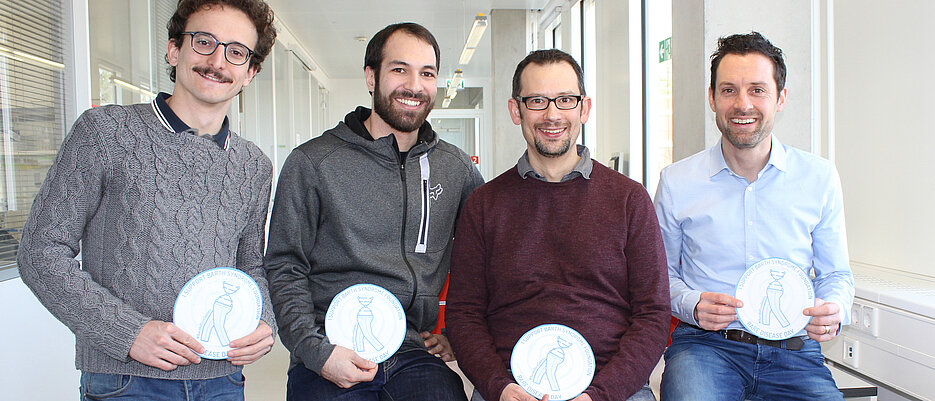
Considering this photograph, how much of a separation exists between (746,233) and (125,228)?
1.92m

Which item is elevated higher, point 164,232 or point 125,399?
point 164,232

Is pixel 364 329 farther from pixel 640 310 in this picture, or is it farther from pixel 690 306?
pixel 690 306

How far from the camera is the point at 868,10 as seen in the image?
286 centimetres

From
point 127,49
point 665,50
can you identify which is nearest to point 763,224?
point 665,50

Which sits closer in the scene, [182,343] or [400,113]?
[182,343]

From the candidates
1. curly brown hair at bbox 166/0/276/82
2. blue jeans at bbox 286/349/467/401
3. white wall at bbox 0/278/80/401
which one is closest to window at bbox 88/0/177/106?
white wall at bbox 0/278/80/401

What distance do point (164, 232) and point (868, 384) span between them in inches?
95.9

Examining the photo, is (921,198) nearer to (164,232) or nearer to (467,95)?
(164,232)

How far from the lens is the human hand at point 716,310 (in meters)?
1.92

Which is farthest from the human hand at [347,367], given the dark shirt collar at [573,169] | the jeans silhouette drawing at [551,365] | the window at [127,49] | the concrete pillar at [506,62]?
the concrete pillar at [506,62]

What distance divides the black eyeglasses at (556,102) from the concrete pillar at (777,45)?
1.24m

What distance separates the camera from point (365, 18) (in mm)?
9391

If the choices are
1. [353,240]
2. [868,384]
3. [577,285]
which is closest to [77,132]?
[353,240]

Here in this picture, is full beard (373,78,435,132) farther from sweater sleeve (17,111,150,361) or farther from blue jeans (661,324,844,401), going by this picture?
blue jeans (661,324,844,401)
